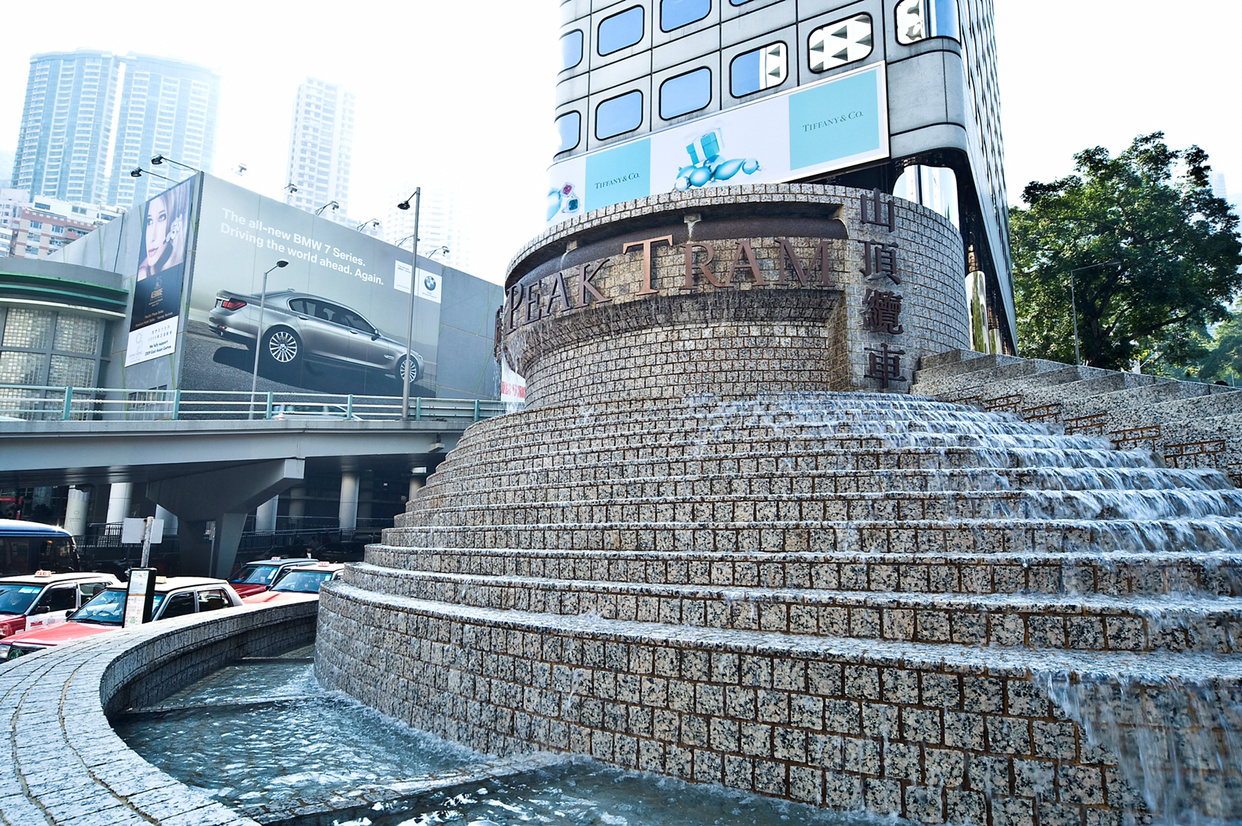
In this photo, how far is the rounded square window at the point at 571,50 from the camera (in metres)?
26.1

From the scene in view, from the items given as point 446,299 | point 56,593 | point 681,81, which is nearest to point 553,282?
point 56,593

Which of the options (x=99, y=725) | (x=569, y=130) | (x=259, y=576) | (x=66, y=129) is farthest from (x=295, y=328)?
(x=66, y=129)

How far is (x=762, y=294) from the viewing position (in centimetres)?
1325

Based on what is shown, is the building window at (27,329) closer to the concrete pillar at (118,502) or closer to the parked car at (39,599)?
the concrete pillar at (118,502)

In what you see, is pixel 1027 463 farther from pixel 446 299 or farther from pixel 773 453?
pixel 446 299

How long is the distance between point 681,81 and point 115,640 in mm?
21163

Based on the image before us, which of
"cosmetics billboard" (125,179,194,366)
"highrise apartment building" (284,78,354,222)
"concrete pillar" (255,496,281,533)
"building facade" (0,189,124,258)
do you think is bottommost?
"concrete pillar" (255,496,281,533)

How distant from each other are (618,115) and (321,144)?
156214mm

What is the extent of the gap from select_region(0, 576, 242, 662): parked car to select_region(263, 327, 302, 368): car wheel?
24.1m

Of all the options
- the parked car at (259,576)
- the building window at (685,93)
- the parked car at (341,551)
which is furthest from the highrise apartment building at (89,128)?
the parked car at (259,576)

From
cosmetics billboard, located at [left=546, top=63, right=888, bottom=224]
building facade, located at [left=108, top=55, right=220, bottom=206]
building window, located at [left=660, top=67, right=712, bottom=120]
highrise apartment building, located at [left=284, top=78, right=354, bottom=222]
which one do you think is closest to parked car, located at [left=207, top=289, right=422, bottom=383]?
cosmetics billboard, located at [left=546, top=63, right=888, bottom=224]

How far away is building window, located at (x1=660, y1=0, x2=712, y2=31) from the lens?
23.3 metres

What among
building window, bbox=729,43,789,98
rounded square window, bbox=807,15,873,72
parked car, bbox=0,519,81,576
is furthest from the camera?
building window, bbox=729,43,789,98

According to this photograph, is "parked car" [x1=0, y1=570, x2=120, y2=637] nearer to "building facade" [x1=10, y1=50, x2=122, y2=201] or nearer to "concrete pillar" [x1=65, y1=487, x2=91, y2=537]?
"concrete pillar" [x1=65, y1=487, x2=91, y2=537]
